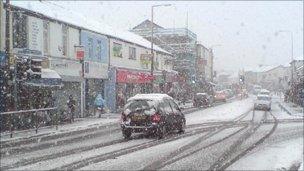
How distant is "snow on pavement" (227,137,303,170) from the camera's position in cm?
1271

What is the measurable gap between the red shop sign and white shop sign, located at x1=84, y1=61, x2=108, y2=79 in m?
2.00

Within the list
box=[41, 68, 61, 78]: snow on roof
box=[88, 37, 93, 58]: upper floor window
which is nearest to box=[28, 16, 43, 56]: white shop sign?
box=[41, 68, 61, 78]: snow on roof

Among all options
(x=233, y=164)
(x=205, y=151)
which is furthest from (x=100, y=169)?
(x=205, y=151)

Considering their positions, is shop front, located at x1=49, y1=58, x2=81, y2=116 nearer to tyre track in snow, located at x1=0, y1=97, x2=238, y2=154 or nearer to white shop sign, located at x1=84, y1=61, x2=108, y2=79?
white shop sign, located at x1=84, y1=61, x2=108, y2=79

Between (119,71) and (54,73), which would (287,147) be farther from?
(119,71)

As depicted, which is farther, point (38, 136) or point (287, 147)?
point (38, 136)

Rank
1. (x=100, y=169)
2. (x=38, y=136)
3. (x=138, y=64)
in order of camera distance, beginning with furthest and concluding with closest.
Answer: (x=138, y=64), (x=38, y=136), (x=100, y=169)

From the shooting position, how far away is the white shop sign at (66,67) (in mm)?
32656

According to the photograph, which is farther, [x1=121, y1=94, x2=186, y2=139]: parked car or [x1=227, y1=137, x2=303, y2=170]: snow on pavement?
[x1=121, y1=94, x2=186, y2=139]: parked car

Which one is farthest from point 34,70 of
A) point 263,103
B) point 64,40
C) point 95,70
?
point 263,103

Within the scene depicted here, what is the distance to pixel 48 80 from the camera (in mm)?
29484

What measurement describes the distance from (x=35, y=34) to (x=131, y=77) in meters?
17.5

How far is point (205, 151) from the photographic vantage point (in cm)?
1600

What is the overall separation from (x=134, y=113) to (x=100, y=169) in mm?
8192
